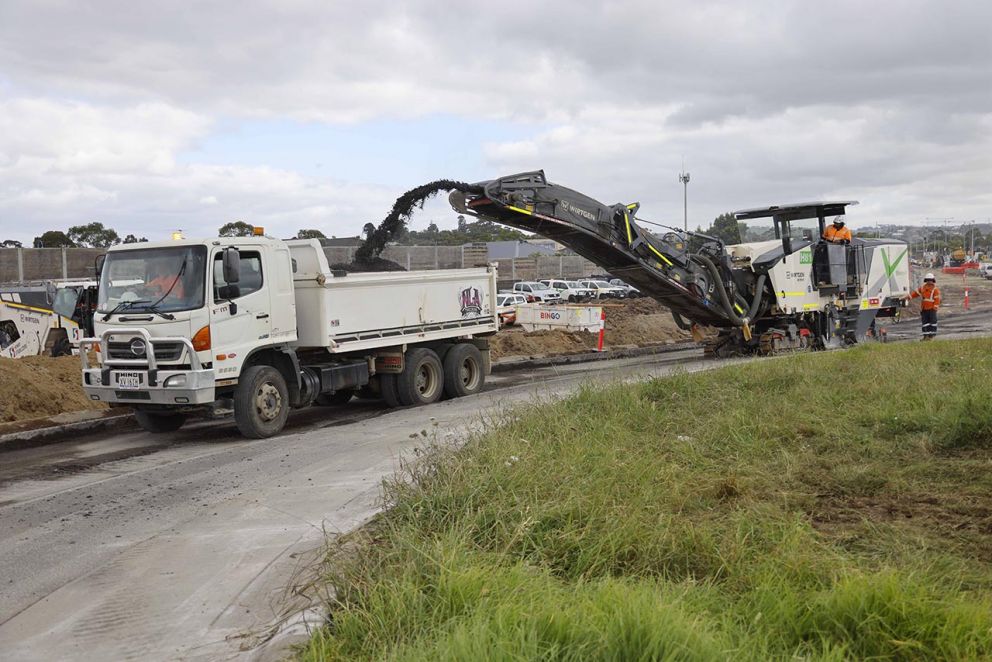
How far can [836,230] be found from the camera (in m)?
19.9

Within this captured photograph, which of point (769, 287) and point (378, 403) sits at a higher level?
point (769, 287)

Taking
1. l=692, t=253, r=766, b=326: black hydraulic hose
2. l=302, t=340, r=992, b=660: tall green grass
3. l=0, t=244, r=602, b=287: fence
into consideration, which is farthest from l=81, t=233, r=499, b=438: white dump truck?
l=692, t=253, r=766, b=326: black hydraulic hose

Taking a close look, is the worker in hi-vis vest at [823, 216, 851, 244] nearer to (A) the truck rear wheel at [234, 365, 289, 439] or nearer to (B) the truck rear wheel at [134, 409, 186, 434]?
(A) the truck rear wheel at [234, 365, 289, 439]

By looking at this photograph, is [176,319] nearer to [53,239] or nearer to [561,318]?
[561,318]

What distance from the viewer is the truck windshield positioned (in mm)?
11211

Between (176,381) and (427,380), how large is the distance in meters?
4.83

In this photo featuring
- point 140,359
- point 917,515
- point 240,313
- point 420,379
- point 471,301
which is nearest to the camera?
point 917,515

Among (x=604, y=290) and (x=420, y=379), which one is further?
(x=604, y=290)

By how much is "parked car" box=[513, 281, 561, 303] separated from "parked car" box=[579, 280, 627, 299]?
358cm

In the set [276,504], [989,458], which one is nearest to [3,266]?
[276,504]

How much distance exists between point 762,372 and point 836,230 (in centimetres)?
960

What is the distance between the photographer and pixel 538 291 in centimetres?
4372

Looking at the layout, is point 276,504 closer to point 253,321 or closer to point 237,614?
point 237,614

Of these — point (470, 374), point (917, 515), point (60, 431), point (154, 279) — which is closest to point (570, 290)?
point (470, 374)
